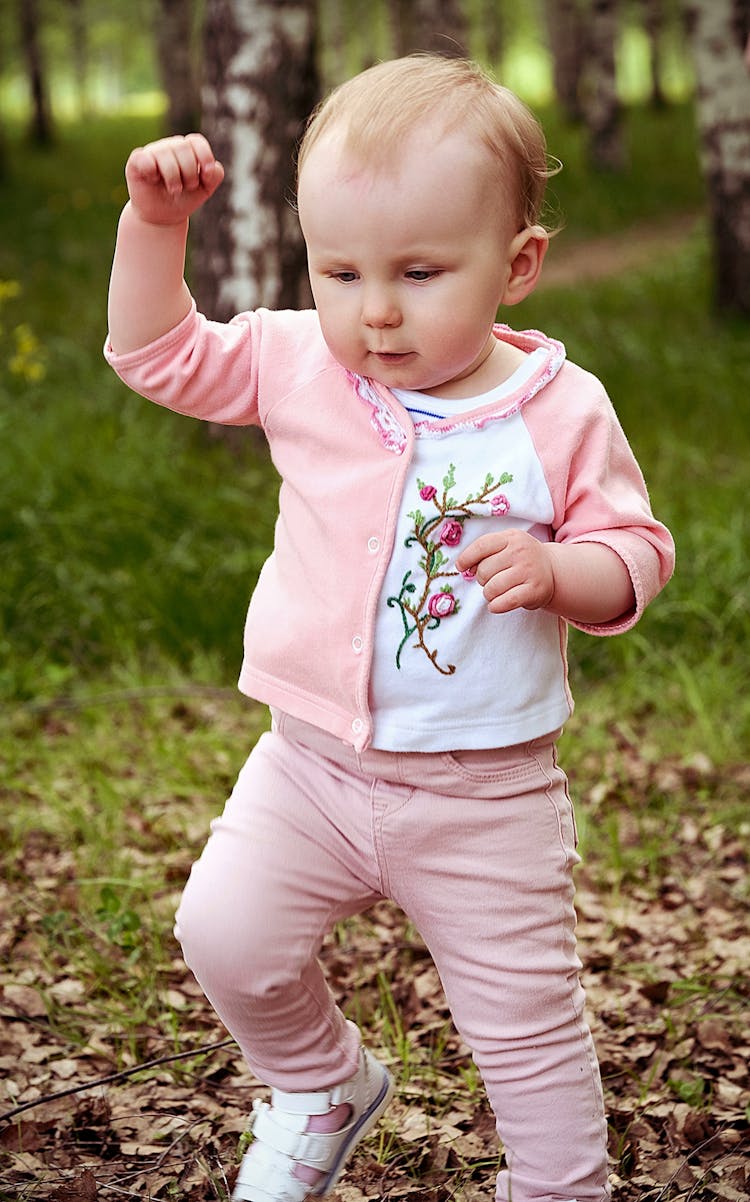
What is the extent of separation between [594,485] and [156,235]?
Result: 76 cm

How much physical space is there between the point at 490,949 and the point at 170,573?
284cm

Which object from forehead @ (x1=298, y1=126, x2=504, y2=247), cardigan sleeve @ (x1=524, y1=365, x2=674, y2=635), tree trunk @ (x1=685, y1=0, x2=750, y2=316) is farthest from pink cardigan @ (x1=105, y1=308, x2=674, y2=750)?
tree trunk @ (x1=685, y1=0, x2=750, y2=316)

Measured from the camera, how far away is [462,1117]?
261 cm

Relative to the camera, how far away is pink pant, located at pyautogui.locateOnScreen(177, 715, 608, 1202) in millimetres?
1991

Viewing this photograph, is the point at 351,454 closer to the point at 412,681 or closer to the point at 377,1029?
Answer: the point at 412,681

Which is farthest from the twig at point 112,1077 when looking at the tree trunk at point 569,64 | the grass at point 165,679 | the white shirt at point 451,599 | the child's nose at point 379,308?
the tree trunk at point 569,64

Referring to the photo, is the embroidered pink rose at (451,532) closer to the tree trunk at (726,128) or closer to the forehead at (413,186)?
the forehead at (413,186)

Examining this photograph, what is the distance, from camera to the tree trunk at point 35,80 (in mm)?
20156

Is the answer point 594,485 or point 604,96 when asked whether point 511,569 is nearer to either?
point 594,485

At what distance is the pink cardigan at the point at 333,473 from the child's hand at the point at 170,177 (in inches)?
6.9

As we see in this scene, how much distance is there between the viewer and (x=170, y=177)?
1930mm

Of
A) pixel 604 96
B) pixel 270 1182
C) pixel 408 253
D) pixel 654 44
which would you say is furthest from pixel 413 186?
pixel 654 44

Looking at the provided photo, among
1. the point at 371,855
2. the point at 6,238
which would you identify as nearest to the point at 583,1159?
the point at 371,855

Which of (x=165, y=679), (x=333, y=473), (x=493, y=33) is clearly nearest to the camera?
(x=333, y=473)
